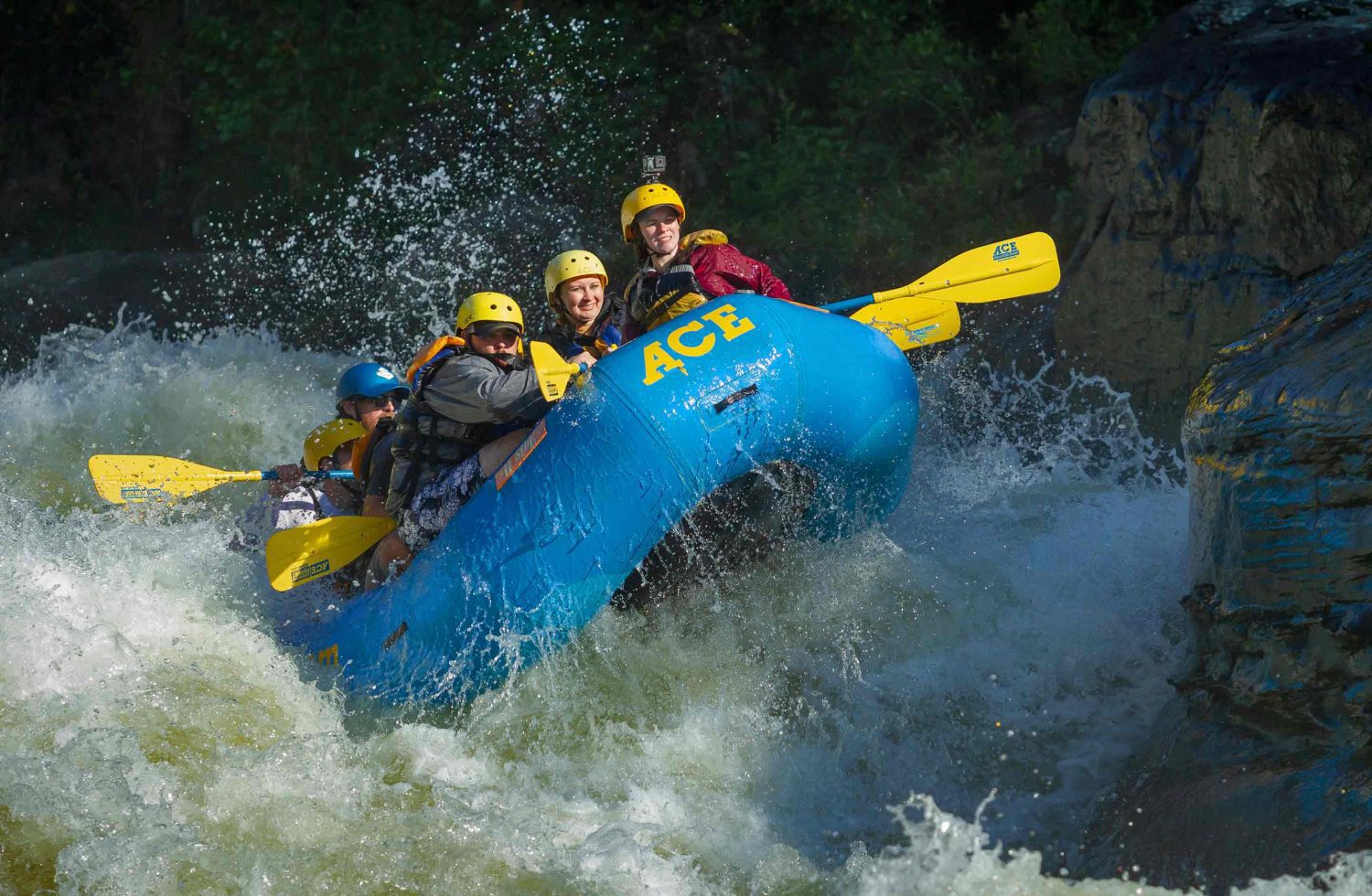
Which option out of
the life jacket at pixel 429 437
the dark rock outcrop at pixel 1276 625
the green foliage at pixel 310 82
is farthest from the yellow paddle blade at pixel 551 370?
the green foliage at pixel 310 82

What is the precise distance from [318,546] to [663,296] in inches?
60.2

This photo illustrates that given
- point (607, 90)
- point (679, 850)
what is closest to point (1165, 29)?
point (607, 90)

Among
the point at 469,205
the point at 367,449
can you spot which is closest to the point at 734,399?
the point at 367,449

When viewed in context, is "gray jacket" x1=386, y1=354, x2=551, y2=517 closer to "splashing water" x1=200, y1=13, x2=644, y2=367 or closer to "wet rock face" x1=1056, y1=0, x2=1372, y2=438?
"wet rock face" x1=1056, y1=0, x2=1372, y2=438

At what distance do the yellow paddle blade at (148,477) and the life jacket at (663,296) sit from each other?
1786 mm

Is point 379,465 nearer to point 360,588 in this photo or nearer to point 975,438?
point 360,588

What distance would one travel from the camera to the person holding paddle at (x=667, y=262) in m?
5.38

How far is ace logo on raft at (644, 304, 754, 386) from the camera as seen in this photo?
14.7ft

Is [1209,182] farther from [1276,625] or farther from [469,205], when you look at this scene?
[469,205]

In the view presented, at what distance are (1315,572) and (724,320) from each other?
1922 millimetres

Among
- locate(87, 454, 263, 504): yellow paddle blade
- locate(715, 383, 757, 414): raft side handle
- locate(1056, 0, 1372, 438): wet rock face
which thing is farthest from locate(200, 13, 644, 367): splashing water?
locate(715, 383, 757, 414): raft side handle

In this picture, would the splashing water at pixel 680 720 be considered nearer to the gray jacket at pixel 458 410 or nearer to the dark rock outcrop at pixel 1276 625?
the dark rock outcrop at pixel 1276 625

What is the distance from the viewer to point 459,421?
486 cm

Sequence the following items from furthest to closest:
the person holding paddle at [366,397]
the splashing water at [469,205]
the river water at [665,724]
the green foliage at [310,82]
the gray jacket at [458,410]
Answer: the green foliage at [310,82] < the splashing water at [469,205] < the person holding paddle at [366,397] < the gray jacket at [458,410] < the river water at [665,724]
